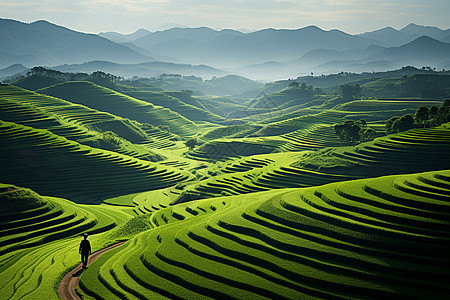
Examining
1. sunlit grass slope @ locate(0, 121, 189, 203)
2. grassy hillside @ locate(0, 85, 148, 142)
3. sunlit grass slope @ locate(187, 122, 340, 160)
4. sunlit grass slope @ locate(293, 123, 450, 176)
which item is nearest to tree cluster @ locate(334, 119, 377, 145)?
sunlit grass slope @ locate(187, 122, 340, 160)

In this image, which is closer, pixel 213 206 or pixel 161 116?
pixel 213 206

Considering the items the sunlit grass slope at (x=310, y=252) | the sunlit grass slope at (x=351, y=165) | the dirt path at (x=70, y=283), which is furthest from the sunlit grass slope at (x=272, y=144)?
the dirt path at (x=70, y=283)

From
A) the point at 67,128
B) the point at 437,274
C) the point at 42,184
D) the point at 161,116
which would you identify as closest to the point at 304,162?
the point at 437,274

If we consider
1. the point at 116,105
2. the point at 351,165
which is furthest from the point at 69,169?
the point at 116,105

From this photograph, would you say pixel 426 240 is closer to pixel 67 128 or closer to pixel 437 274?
pixel 437 274

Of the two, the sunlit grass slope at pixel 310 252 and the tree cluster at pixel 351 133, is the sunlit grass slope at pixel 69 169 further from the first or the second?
the sunlit grass slope at pixel 310 252

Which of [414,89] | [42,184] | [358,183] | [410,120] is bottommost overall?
[42,184]

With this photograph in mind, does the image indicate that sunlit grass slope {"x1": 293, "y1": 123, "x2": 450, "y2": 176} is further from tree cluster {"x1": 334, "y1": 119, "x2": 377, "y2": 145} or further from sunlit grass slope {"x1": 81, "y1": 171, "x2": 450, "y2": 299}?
sunlit grass slope {"x1": 81, "y1": 171, "x2": 450, "y2": 299}
